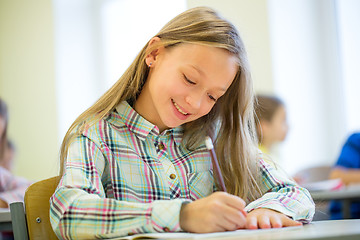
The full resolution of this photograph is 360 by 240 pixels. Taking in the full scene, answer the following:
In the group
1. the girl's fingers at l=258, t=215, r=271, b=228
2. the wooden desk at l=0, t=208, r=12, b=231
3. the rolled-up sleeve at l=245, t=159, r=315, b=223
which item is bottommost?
the wooden desk at l=0, t=208, r=12, b=231

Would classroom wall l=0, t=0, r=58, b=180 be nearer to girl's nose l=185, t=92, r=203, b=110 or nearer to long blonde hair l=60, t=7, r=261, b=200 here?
long blonde hair l=60, t=7, r=261, b=200

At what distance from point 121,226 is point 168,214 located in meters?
0.09

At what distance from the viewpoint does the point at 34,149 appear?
15.0 feet

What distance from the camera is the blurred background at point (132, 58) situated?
460 centimetres

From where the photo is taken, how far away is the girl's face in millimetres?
1258

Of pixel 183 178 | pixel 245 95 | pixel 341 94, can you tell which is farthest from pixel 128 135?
pixel 341 94

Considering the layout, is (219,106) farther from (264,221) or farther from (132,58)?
(132,58)

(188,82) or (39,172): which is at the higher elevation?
(188,82)

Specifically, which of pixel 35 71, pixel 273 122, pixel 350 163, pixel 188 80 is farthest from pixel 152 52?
pixel 35 71

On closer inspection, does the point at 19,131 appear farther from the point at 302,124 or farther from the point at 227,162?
the point at 227,162

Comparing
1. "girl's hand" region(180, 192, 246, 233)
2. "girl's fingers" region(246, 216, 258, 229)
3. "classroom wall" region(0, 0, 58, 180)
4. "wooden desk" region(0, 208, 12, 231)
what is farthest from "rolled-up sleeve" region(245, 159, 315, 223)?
"classroom wall" region(0, 0, 58, 180)

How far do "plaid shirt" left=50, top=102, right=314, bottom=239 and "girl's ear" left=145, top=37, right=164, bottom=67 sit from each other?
5.0 inches

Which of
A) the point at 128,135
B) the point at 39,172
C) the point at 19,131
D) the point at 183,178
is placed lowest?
the point at 39,172

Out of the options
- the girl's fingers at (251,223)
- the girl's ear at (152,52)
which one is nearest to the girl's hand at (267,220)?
the girl's fingers at (251,223)
